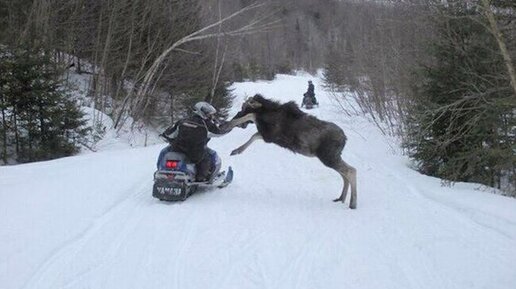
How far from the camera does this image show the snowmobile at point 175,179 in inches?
321

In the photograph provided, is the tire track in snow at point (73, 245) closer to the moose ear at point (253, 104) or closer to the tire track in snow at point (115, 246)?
the tire track in snow at point (115, 246)

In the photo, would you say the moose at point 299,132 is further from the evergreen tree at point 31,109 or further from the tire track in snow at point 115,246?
the evergreen tree at point 31,109

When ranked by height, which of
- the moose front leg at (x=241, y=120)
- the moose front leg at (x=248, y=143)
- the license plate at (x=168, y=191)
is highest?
the moose front leg at (x=241, y=120)

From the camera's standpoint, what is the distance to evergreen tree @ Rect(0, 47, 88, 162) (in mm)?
14094

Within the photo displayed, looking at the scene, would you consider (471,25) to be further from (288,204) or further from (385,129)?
(385,129)

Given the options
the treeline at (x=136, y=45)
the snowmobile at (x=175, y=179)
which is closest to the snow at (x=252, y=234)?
the snowmobile at (x=175, y=179)

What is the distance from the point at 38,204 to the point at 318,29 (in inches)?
3290

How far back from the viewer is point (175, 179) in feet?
27.0

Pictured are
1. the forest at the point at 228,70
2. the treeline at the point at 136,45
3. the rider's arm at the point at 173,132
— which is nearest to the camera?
the rider's arm at the point at 173,132

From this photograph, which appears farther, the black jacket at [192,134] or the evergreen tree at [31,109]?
the evergreen tree at [31,109]

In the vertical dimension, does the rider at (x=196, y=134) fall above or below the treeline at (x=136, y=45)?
below

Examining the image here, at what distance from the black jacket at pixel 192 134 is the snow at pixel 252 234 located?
2.77ft

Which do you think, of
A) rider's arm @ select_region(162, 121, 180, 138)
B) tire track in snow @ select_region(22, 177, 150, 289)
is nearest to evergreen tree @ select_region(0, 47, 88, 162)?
rider's arm @ select_region(162, 121, 180, 138)

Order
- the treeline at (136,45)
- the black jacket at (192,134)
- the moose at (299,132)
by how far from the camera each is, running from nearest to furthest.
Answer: the moose at (299,132), the black jacket at (192,134), the treeline at (136,45)
